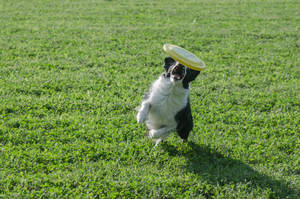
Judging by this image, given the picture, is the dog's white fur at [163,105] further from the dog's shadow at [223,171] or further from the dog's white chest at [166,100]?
the dog's shadow at [223,171]

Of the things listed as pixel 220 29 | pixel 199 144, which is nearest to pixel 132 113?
pixel 199 144

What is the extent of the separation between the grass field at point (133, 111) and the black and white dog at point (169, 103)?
39 centimetres

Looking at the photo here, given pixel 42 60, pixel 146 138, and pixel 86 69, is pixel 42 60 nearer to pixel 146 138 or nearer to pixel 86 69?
pixel 86 69

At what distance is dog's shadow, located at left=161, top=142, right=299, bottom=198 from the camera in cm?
393

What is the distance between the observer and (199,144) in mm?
4637

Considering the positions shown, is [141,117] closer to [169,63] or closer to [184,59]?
[169,63]

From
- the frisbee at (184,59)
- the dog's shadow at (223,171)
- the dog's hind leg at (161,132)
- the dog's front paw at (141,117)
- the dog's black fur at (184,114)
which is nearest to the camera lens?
the frisbee at (184,59)

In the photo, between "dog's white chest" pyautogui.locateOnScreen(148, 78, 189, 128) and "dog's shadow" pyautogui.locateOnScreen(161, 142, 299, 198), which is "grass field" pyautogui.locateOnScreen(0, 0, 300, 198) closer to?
"dog's shadow" pyautogui.locateOnScreen(161, 142, 299, 198)

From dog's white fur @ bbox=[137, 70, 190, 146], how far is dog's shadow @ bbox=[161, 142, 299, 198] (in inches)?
16.4

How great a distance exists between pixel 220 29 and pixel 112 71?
451cm

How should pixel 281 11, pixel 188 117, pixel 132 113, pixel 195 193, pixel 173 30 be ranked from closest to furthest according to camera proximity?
pixel 195 193
pixel 188 117
pixel 132 113
pixel 173 30
pixel 281 11

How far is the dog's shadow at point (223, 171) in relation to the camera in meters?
3.93

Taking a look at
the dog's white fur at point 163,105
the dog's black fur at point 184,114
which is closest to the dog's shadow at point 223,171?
the dog's black fur at point 184,114

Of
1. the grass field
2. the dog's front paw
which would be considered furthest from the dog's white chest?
the grass field
